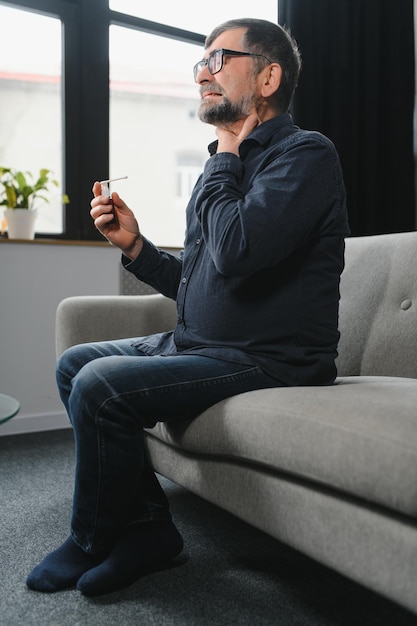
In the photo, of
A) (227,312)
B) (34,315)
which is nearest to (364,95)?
(34,315)

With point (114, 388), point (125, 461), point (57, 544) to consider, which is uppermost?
point (114, 388)

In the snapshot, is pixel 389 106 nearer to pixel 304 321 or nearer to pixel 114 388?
pixel 304 321

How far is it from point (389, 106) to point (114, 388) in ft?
9.52

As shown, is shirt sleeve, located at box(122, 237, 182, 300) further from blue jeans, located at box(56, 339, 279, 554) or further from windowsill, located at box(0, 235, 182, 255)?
windowsill, located at box(0, 235, 182, 255)

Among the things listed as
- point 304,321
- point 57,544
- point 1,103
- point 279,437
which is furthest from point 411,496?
point 1,103

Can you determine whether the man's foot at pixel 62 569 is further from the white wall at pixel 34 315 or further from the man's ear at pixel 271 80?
the white wall at pixel 34 315

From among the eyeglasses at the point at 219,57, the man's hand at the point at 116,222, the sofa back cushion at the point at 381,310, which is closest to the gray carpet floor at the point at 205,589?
the sofa back cushion at the point at 381,310

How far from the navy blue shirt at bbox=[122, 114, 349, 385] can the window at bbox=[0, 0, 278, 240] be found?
1.73 meters

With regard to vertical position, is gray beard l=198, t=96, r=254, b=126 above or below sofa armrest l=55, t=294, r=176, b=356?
above

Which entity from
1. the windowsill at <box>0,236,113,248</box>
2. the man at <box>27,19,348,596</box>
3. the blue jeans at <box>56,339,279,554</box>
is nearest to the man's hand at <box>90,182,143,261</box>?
the man at <box>27,19,348,596</box>

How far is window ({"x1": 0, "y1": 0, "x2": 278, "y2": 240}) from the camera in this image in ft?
9.00

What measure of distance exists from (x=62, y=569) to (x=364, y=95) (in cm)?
295

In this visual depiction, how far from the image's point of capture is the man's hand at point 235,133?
1.26 metres

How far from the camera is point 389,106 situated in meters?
3.39
